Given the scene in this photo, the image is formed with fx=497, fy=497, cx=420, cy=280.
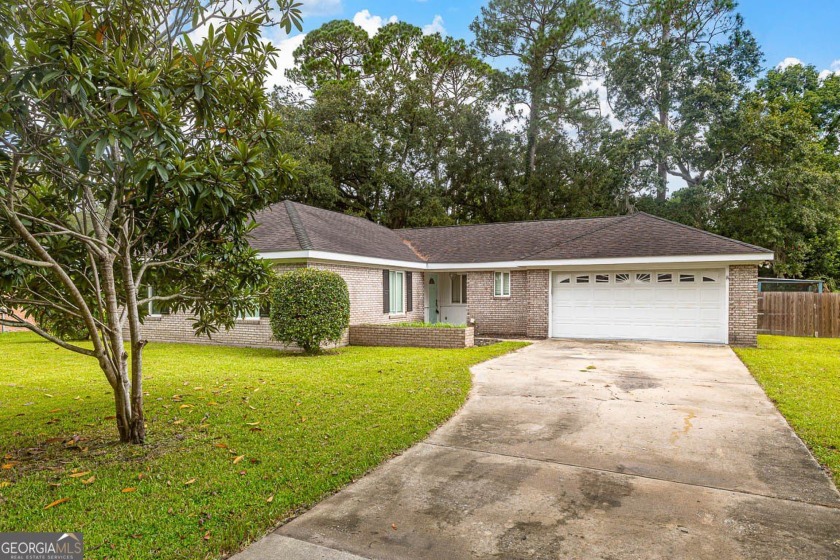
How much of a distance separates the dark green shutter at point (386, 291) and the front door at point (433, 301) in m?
3.55

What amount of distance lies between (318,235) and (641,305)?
1015cm

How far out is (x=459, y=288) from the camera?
20109 millimetres

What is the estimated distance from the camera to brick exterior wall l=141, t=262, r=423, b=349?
14.1 m

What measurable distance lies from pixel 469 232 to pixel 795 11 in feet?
47.8

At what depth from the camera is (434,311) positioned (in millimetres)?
20453

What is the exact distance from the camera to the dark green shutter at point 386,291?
1672cm

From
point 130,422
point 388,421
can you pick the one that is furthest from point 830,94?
point 130,422

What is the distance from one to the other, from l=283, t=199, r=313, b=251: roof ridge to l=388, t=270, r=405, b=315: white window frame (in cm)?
360

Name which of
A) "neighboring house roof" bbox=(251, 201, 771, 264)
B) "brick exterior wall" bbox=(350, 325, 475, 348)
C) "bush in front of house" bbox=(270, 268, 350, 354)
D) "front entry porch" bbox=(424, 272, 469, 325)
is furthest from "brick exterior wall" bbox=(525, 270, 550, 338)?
"bush in front of house" bbox=(270, 268, 350, 354)

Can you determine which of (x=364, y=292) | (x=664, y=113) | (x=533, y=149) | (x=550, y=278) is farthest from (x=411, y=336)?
(x=664, y=113)

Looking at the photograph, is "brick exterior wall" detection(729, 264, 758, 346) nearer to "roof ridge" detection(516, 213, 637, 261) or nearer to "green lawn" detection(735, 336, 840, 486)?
"green lawn" detection(735, 336, 840, 486)

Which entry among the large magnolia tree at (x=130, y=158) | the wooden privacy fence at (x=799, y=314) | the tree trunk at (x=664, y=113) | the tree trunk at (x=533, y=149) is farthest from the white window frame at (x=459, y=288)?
the large magnolia tree at (x=130, y=158)

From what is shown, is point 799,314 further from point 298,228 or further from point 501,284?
point 298,228

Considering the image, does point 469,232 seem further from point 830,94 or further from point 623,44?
point 830,94
